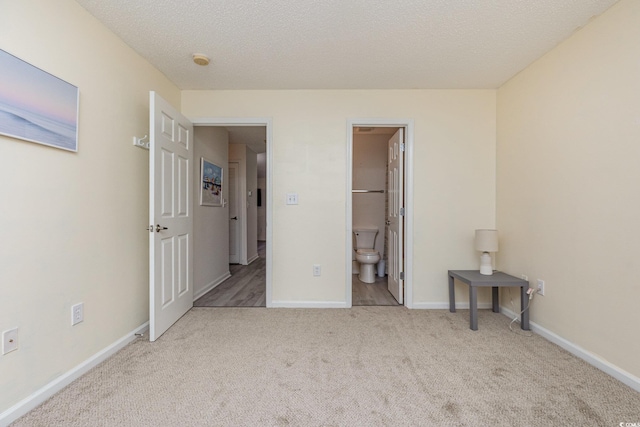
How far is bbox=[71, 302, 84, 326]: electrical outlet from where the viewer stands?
5.09 ft

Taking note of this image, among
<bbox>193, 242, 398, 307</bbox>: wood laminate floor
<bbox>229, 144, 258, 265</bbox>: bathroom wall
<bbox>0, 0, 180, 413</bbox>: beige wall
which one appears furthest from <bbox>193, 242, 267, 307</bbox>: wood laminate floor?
<bbox>0, 0, 180, 413</bbox>: beige wall

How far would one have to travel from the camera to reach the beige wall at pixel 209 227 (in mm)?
3033

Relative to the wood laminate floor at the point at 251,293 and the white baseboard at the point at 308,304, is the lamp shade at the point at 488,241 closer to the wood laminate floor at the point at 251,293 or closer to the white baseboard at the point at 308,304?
the wood laminate floor at the point at 251,293

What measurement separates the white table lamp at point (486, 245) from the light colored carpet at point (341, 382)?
1.65ft

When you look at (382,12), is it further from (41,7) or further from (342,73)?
(41,7)

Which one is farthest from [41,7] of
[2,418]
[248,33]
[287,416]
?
[287,416]

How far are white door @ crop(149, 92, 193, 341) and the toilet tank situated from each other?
7.89 feet

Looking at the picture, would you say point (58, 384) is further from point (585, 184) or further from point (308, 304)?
point (585, 184)

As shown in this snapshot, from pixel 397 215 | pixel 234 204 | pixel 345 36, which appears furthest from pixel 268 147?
pixel 234 204

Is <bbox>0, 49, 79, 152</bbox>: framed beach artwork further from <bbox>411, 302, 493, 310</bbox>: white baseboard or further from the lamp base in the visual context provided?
the lamp base

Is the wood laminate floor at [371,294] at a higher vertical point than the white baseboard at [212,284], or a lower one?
lower

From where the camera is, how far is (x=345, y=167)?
8.90 ft

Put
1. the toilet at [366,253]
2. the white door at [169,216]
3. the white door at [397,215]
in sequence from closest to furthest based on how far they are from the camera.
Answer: the white door at [169,216] < the white door at [397,215] < the toilet at [366,253]

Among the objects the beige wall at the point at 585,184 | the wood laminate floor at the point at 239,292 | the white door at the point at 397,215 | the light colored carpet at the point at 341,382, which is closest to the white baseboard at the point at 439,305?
the white door at the point at 397,215
